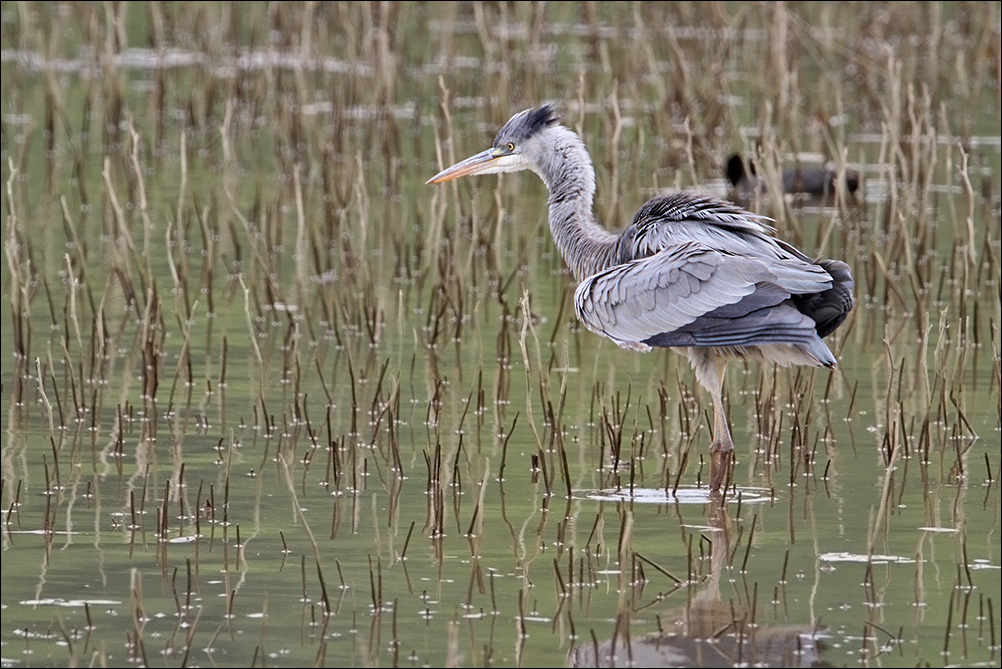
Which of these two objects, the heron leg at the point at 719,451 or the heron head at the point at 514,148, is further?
the heron head at the point at 514,148

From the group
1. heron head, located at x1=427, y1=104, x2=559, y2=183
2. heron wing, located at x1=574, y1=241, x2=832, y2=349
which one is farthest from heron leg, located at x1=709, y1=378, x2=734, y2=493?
heron head, located at x1=427, y1=104, x2=559, y2=183

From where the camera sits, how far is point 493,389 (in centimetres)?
849

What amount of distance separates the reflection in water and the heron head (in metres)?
3.08

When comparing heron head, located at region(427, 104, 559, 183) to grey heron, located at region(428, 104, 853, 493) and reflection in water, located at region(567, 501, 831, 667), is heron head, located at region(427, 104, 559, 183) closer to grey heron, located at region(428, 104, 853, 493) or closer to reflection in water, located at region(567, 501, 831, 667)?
grey heron, located at region(428, 104, 853, 493)

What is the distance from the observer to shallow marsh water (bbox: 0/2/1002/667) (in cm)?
531

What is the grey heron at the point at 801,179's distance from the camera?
12.8 meters

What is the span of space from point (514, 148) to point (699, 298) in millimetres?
1767

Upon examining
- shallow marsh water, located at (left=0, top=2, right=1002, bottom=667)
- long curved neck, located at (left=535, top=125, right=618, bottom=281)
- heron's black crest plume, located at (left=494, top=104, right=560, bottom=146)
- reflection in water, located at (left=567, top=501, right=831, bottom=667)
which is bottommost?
reflection in water, located at (left=567, top=501, right=831, bottom=667)

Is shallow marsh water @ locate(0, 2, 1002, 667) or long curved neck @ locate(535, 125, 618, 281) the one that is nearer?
shallow marsh water @ locate(0, 2, 1002, 667)

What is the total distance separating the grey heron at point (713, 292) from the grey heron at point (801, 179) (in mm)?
5460

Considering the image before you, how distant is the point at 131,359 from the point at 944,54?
1253 cm

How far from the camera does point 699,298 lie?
6.71 m

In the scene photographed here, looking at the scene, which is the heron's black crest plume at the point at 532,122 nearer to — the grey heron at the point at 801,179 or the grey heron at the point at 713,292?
the grey heron at the point at 713,292

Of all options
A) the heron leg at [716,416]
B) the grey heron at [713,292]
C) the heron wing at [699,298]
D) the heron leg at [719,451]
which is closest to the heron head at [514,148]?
the grey heron at [713,292]
